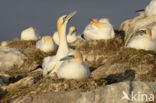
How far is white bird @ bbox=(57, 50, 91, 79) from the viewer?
11.7 m

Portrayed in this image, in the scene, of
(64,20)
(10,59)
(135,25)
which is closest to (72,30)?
(10,59)

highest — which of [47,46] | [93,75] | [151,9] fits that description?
[151,9]

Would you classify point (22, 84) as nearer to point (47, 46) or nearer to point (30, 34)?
point (47, 46)

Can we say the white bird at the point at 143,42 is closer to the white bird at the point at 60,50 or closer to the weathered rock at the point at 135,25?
the weathered rock at the point at 135,25

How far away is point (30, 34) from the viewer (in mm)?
30938

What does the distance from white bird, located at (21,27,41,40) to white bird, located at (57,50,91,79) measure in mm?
18128

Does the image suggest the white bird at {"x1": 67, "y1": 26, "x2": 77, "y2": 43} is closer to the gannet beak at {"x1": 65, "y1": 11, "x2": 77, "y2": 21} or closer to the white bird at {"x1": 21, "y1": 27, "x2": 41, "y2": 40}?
the white bird at {"x1": 21, "y1": 27, "x2": 41, "y2": 40}

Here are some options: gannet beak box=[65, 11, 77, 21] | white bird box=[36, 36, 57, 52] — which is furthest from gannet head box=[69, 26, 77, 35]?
gannet beak box=[65, 11, 77, 21]

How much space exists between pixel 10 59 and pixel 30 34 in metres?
7.82

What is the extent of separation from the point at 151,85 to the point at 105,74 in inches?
193

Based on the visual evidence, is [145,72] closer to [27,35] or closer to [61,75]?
[61,75]

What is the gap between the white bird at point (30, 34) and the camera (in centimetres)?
3029

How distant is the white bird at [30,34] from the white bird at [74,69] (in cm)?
1813

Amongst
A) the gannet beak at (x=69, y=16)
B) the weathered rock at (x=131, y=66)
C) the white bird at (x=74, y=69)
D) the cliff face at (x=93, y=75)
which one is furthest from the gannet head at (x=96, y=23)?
the white bird at (x=74, y=69)
